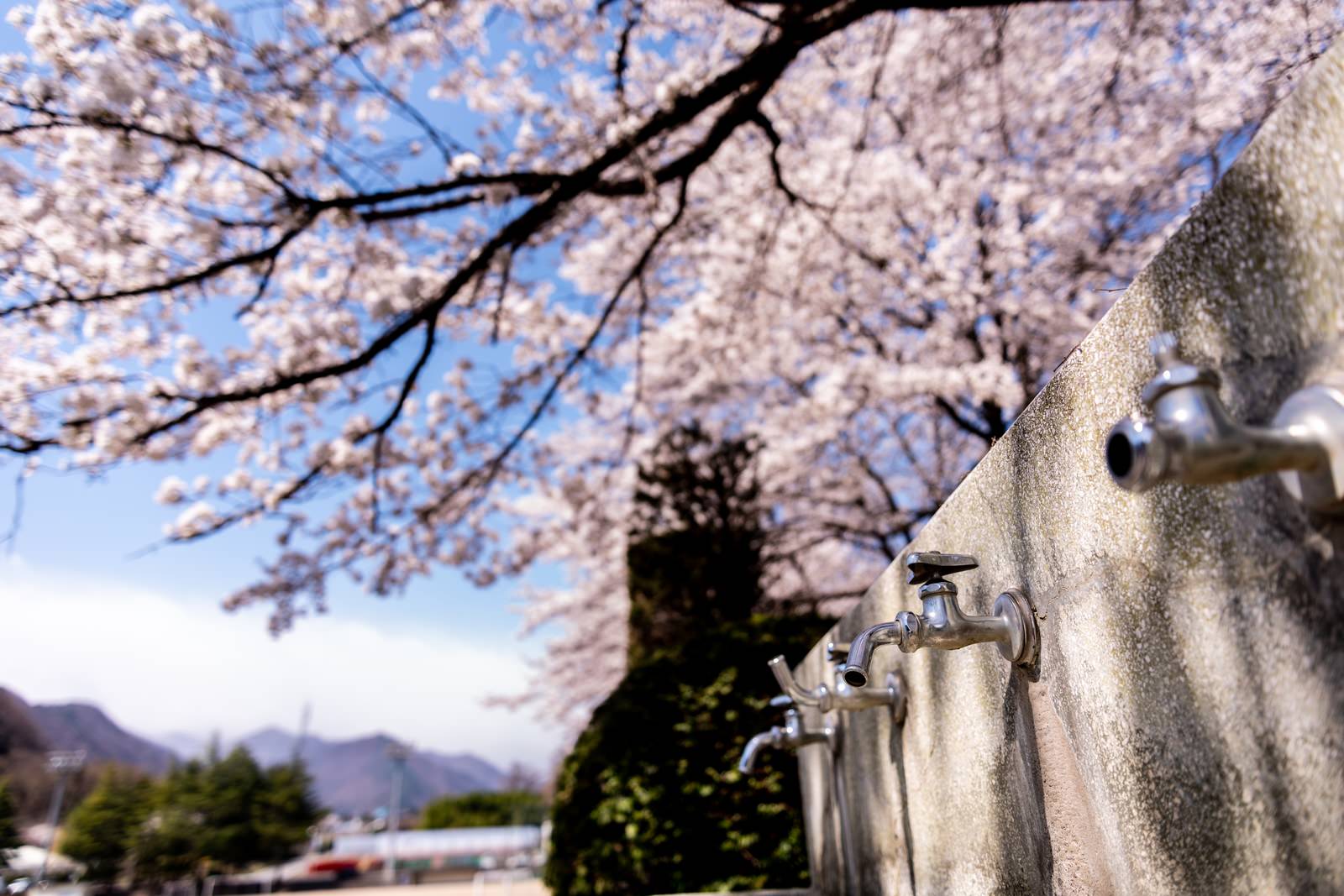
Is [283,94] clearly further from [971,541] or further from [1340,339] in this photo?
[1340,339]

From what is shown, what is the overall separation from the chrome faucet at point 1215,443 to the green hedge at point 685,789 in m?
4.23

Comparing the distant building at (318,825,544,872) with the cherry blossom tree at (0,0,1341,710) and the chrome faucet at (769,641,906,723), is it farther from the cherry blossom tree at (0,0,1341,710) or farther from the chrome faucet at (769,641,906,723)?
the chrome faucet at (769,641,906,723)

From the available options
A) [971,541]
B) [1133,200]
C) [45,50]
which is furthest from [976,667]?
[1133,200]

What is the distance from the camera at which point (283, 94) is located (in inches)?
198

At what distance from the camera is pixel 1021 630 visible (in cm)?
133

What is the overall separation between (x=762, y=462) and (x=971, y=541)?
6.82m

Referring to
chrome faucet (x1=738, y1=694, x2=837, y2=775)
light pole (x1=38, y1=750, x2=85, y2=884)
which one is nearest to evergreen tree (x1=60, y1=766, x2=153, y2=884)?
light pole (x1=38, y1=750, x2=85, y2=884)

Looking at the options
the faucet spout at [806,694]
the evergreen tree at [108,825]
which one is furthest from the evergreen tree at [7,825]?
the evergreen tree at [108,825]

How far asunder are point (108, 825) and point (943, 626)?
26.5 meters

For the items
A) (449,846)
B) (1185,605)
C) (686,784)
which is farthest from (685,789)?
(449,846)

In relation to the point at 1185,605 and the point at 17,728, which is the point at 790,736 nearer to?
the point at 1185,605

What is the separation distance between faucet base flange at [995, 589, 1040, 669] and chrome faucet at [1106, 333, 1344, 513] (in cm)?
68

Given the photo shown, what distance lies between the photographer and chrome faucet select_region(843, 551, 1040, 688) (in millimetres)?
1260

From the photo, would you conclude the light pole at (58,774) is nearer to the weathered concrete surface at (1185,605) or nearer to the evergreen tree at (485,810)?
the weathered concrete surface at (1185,605)
